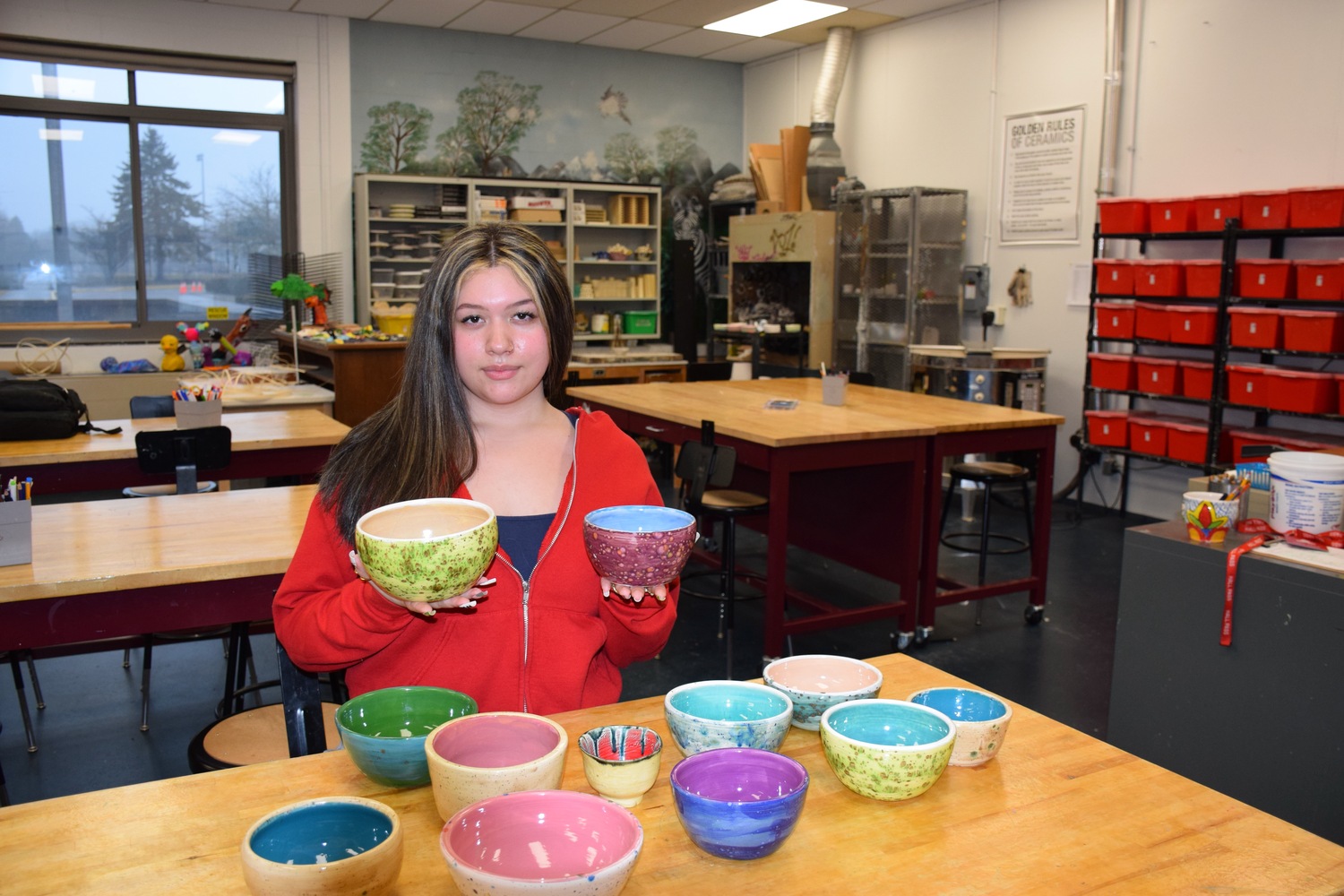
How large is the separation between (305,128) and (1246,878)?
7668 millimetres

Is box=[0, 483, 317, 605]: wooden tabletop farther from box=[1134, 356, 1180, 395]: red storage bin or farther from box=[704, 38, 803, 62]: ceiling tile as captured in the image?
box=[704, 38, 803, 62]: ceiling tile

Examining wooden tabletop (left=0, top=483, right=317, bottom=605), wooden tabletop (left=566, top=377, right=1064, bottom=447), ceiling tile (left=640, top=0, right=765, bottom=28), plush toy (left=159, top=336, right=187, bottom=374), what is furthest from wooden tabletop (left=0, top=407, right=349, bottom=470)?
ceiling tile (left=640, top=0, right=765, bottom=28)

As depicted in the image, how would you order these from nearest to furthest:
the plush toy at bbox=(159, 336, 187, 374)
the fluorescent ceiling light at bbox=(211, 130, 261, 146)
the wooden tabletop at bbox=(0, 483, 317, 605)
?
the wooden tabletop at bbox=(0, 483, 317, 605), the plush toy at bbox=(159, 336, 187, 374), the fluorescent ceiling light at bbox=(211, 130, 261, 146)

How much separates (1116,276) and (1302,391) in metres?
1.19

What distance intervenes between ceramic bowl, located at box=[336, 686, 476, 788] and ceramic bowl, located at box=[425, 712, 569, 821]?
0.10 ft

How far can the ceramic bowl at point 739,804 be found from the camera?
896 millimetres

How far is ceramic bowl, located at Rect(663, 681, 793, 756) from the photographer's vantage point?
105cm

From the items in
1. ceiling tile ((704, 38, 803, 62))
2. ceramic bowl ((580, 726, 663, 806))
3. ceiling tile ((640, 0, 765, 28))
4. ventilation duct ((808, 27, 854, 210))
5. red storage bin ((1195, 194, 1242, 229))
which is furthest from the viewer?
ceiling tile ((704, 38, 803, 62))

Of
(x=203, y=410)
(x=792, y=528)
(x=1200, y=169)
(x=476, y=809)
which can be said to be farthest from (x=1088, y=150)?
(x=476, y=809)

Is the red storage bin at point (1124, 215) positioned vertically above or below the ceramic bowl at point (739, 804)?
above

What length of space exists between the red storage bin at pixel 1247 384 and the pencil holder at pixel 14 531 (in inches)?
196

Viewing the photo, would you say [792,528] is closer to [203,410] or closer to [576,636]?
[203,410]

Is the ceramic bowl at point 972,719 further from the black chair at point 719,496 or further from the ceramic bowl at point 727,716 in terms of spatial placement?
the black chair at point 719,496

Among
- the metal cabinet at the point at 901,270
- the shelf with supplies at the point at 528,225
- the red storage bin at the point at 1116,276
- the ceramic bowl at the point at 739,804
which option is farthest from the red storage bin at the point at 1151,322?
the ceramic bowl at the point at 739,804
